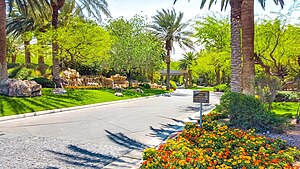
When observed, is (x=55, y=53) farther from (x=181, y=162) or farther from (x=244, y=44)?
(x=181, y=162)

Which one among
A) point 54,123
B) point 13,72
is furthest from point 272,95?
point 13,72

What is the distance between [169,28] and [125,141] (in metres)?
30.5

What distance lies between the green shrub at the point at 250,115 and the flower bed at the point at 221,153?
1734 millimetres

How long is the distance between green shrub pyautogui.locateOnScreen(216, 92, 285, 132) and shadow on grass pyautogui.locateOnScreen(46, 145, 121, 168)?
4.55 metres

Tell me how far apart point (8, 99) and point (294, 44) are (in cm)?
1915

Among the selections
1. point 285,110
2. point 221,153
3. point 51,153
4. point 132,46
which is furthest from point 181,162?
point 132,46

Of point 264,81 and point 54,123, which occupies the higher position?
point 264,81

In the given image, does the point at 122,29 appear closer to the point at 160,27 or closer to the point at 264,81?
the point at 160,27

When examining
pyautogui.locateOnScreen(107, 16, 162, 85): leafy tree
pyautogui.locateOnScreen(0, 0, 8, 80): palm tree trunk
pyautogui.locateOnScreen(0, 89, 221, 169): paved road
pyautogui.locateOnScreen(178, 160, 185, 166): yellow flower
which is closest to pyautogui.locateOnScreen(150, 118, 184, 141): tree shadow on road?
pyautogui.locateOnScreen(0, 89, 221, 169): paved road

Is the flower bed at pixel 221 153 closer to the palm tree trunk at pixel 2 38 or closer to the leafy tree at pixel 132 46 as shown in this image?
the palm tree trunk at pixel 2 38

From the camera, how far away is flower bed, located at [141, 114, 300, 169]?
4816 mm

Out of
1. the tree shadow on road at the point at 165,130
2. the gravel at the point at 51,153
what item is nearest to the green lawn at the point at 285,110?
the tree shadow on road at the point at 165,130

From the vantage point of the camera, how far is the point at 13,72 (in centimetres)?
2305

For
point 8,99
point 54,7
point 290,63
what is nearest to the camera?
point 8,99
